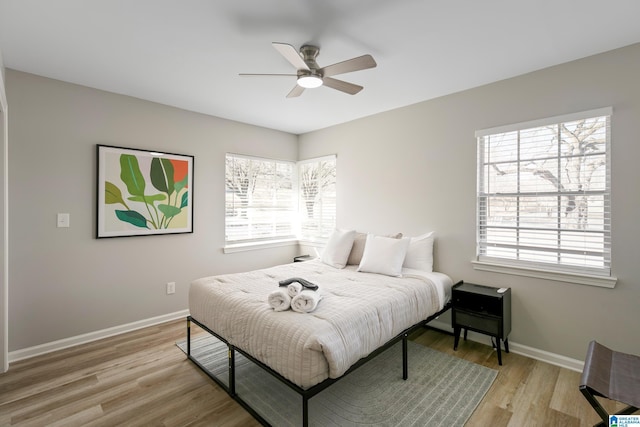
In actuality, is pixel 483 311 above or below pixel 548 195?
below

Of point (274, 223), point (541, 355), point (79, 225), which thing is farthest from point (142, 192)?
point (541, 355)

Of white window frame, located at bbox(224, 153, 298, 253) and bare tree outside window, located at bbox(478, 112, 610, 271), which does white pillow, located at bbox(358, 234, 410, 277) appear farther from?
white window frame, located at bbox(224, 153, 298, 253)

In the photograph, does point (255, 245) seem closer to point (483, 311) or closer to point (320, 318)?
point (320, 318)

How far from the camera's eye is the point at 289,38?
2246mm

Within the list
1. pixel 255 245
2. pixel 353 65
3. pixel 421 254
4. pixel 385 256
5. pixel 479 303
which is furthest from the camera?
pixel 255 245

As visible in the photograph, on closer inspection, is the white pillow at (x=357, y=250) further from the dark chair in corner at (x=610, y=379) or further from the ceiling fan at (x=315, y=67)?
the dark chair in corner at (x=610, y=379)

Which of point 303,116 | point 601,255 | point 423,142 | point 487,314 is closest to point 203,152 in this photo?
point 303,116

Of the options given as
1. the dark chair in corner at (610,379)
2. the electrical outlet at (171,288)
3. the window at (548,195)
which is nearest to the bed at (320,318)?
the window at (548,195)

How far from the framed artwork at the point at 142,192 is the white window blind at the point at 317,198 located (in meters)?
1.91

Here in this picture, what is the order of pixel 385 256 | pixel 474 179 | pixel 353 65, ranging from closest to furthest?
pixel 353 65 < pixel 474 179 < pixel 385 256

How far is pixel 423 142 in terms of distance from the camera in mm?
3590

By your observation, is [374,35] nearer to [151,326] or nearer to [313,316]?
[313,316]

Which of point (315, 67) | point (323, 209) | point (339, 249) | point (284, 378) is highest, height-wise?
point (315, 67)

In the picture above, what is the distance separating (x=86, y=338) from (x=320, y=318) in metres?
2.70
